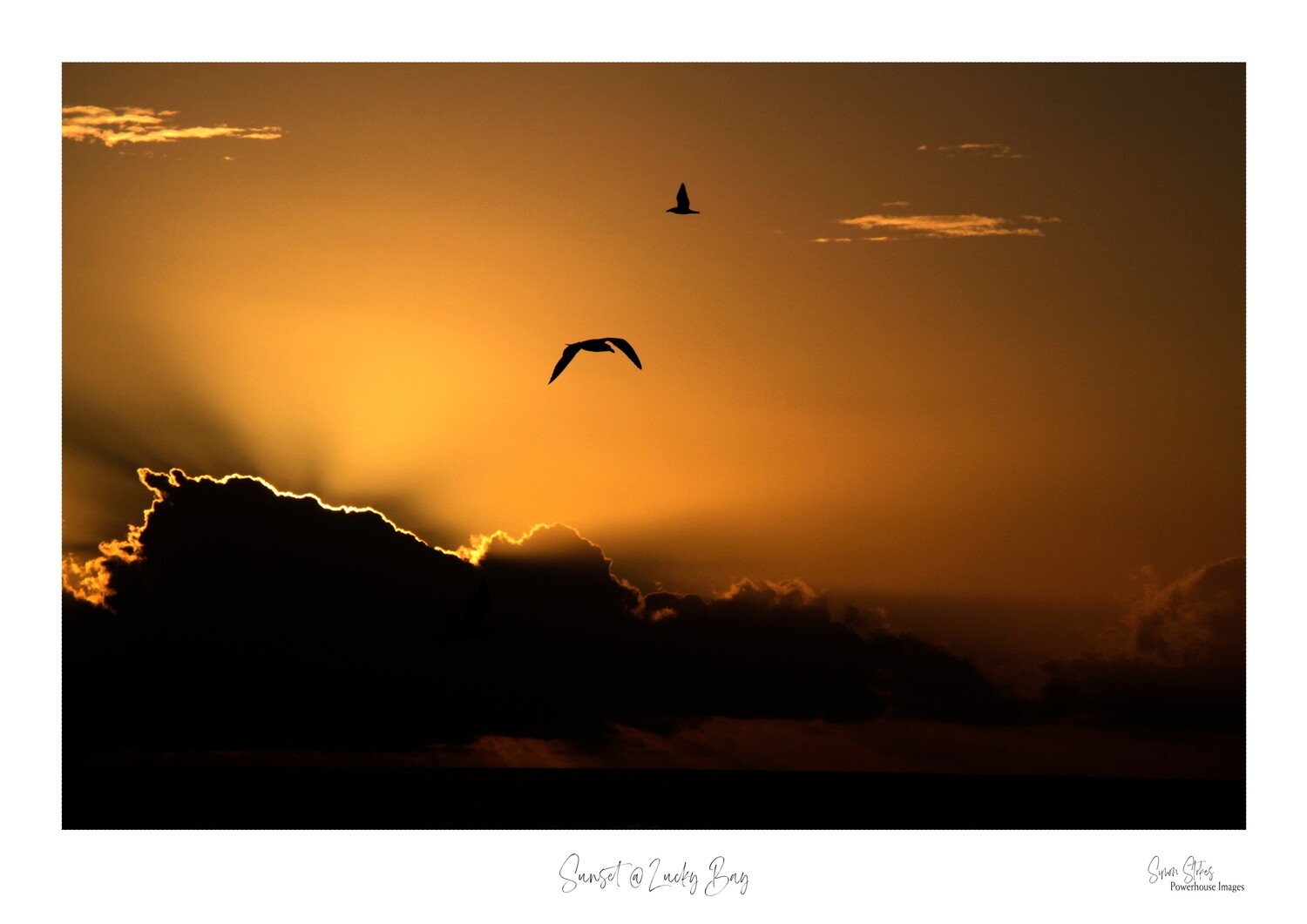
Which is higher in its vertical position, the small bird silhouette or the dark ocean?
the small bird silhouette

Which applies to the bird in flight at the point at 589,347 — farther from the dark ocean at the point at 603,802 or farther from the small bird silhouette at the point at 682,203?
the dark ocean at the point at 603,802

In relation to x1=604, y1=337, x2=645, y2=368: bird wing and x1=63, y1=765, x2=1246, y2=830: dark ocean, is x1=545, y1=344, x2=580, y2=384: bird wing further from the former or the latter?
x1=63, y1=765, x2=1246, y2=830: dark ocean

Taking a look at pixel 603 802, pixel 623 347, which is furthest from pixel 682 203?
pixel 603 802

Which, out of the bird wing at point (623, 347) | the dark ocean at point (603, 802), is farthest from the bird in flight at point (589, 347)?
the dark ocean at point (603, 802)

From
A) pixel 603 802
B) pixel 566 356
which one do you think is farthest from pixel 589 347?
pixel 603 802

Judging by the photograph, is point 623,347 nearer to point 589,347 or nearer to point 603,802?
point 589,347

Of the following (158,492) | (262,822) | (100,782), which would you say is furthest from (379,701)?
(100,782)

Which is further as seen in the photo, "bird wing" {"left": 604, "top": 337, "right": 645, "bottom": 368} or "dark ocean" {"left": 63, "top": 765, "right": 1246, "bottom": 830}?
"dark ocean" {"left": 63, "top": 765, "right": 1246, "bottom": 830}

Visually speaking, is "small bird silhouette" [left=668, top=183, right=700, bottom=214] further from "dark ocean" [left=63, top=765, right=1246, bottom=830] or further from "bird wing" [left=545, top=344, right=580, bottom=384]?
"dark ocean" [left=63, top=765, right=1246, bottom=830]

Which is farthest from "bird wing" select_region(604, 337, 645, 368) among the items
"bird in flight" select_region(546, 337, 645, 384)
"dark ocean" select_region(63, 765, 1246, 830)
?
"dark ocean" select_region(63, 765, 1246, 830)

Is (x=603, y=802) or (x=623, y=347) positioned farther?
(x=603, y=802)

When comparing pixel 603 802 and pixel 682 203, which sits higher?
pixel 682 203

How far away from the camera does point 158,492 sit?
76.6 ft

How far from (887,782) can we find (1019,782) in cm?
2620
